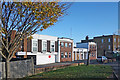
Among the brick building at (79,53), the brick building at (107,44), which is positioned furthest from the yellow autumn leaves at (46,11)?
the brick building at (107,44)

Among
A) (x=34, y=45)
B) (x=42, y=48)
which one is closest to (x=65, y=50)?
(x=42, y=48)

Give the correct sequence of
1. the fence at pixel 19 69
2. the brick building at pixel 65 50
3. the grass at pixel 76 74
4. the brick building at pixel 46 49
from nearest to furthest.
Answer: the grass at pixel 76 74 → the fence at pixel 19 69 → the brick building at pixel 46 49 → the brick building at pixel 65 50

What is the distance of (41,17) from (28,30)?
1.14 m

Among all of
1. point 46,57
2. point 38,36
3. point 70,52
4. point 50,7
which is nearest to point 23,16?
point 50,7

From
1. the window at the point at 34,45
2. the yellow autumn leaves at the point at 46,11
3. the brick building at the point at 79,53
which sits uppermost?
the yellow autumn leaves at the point at 46,11

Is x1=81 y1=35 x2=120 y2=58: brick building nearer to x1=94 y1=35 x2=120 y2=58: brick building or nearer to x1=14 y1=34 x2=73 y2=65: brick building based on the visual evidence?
x1=94 y1=35 x2=120 y2=58: brick building

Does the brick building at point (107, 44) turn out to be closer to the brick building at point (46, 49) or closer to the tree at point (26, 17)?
the brick building at point (46, 49)

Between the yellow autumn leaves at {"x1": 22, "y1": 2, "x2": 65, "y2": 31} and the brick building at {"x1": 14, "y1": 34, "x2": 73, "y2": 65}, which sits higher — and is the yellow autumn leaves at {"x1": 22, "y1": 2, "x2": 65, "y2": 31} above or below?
above

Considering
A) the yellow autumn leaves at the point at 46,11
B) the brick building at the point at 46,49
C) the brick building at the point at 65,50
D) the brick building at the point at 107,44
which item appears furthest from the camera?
the brick building at the point at 107,44

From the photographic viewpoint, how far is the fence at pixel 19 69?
11.0 meters

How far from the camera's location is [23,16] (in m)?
7.80

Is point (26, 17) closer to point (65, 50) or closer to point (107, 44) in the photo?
point (65, 50)

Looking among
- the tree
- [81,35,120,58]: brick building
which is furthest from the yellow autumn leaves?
[81,35,120,58]: brick building

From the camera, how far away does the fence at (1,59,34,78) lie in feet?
36.1
